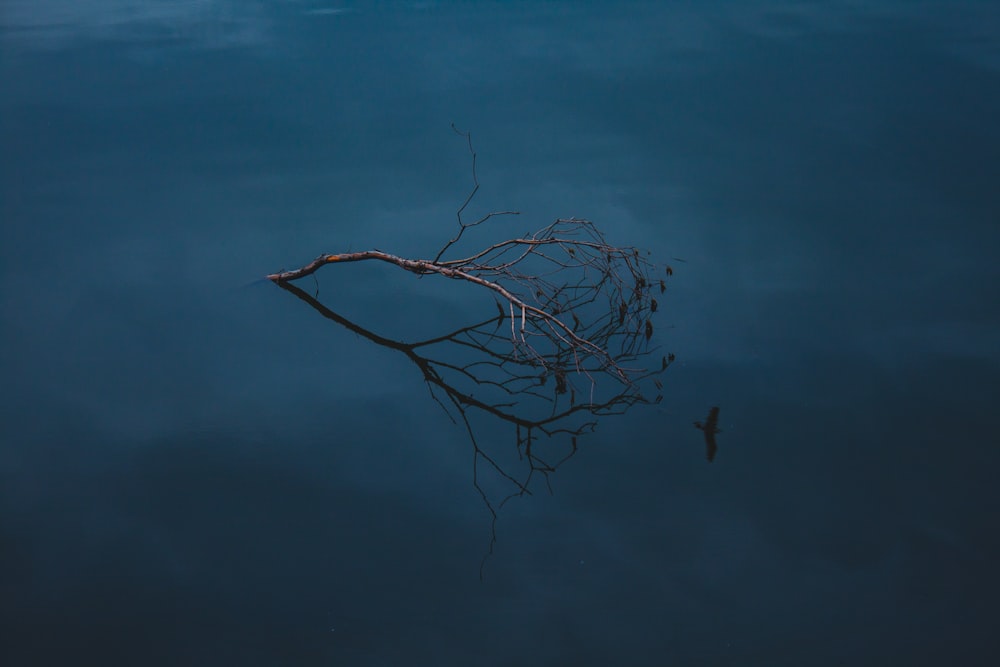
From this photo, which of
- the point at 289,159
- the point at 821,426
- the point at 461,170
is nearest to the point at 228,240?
the point at 289,159

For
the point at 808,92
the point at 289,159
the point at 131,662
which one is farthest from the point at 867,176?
the point at 131,662

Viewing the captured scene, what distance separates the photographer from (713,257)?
5309 millimetres

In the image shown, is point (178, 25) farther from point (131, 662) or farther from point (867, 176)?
point (131, 662)

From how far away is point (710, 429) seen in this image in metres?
4.27

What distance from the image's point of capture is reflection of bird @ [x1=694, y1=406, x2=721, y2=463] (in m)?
4.18

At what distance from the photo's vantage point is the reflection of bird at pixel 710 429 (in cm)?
418

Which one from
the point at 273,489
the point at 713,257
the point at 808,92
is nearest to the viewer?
the point at 273,489

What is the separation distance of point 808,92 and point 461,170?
247 cm

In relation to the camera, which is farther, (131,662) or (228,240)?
(228,240)

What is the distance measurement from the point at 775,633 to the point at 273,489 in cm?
190

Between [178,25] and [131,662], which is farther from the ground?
[178,25]

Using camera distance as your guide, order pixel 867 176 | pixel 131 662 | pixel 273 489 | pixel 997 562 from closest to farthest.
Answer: pixel 131 662
pixel 997 562
pixel 273 489
pixel 867 176

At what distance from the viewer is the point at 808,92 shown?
696 centimetres

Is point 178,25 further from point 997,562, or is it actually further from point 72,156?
point 997,562
